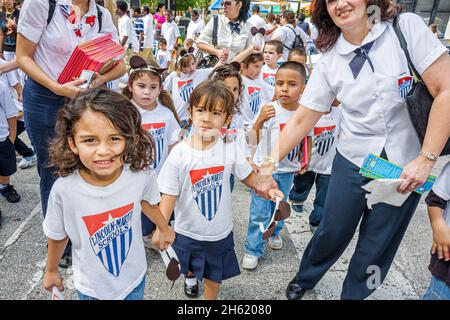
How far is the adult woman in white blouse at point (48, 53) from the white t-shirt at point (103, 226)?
2.41ft

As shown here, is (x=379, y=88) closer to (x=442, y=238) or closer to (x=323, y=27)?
(x=323, y=27)

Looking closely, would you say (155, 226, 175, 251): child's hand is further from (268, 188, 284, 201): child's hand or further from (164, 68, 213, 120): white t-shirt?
(164, 68, 213, 120): white t-shirt

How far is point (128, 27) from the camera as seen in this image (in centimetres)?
773

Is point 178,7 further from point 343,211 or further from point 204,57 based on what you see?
point 343,211

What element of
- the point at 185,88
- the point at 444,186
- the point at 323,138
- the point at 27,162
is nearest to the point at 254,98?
the point at 185,88

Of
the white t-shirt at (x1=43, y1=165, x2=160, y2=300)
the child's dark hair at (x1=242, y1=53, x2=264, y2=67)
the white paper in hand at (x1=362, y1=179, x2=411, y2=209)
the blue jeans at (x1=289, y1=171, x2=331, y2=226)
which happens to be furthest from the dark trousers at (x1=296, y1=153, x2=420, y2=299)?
the child's dark hair at (x1=242, y1=53, x2=264, y2=67)

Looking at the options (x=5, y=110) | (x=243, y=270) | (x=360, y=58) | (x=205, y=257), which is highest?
(x=360, y=58)

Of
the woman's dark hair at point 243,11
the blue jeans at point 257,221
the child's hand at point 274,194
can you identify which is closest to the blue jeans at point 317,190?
the blue jeans at point 257,221

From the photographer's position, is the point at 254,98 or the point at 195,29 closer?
the point at 254,98

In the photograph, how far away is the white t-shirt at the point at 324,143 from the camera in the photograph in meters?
2.91

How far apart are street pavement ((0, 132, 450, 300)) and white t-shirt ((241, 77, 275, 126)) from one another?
3.24 feet

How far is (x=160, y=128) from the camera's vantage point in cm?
260

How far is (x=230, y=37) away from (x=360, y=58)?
2.20m

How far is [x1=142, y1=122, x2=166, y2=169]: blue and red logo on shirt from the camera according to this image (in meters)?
2.56
